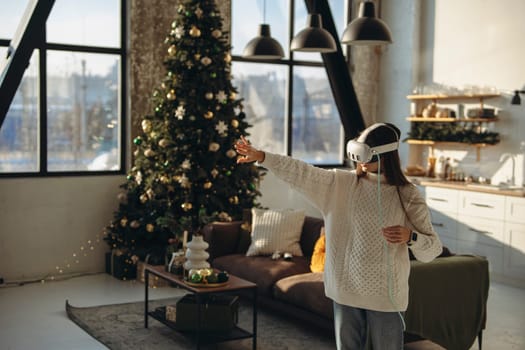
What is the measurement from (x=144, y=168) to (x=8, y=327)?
7.31 feet

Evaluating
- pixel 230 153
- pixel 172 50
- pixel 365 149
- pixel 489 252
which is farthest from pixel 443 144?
pixel 365 149

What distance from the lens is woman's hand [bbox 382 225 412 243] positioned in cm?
297

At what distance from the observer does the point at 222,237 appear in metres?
6.66

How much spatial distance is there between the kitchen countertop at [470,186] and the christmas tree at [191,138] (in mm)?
2230

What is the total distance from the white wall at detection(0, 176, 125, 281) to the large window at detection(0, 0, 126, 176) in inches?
6.5

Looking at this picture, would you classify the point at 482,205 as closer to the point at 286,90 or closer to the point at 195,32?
the point at 286,90

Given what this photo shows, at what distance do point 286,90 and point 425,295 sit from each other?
4833 mm

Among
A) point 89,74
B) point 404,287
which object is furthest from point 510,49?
point 404,287

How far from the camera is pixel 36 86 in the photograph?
738 cm

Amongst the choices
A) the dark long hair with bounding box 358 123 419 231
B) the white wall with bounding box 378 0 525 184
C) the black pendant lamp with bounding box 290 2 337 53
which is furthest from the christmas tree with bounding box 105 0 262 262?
the dark long hair with bounding box 358 123 419 231

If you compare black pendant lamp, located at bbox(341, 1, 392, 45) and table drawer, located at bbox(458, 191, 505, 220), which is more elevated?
black pendant lamp, located at bbox(341, 1, 392, 45)

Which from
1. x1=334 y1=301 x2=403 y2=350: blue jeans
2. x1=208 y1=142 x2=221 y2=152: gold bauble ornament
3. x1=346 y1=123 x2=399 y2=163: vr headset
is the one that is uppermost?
x1=346 y1=123 x2=399 y2=163: vr headset

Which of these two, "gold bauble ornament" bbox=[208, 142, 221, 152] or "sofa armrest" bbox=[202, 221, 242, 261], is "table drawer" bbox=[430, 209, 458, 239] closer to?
"sofa armrest" bbox=[202, 221, 242, 261]

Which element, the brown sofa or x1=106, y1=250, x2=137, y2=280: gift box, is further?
x1=106, y1=250, x2=137, y2=280: gift box
